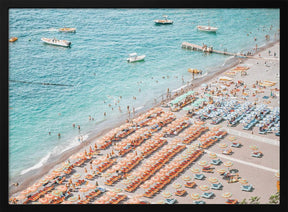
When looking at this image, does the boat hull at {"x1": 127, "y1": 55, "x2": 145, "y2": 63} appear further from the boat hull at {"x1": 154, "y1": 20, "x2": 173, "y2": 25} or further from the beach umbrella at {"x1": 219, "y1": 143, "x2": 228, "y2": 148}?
the beach umbrella at {"x1": 219, "y1": 143, "x2": 228, "y2": 148}

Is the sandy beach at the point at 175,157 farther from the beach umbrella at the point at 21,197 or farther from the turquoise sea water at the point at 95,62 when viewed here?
the turquoise sea water at the point at 95,62

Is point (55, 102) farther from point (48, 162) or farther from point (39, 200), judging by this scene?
point (39, 200)

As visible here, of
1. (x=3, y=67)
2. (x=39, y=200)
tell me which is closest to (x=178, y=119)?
(x=39, y=200)

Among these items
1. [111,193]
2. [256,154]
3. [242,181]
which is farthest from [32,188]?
[256,154]

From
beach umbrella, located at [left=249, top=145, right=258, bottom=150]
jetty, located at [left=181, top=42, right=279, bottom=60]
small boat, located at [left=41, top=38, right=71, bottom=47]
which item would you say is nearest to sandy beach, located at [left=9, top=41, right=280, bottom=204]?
beach umbrella, located at [left=249, top=145, right=258, bottom=150]

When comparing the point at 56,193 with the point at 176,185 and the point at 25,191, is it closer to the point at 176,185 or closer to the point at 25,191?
the point at 25,191

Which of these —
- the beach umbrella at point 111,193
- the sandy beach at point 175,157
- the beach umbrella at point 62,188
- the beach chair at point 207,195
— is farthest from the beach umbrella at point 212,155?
the beach umbrella at point 62,188
